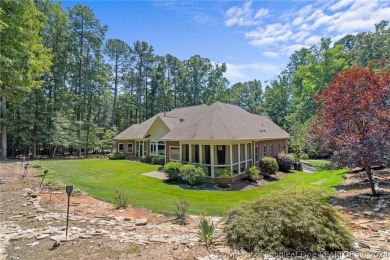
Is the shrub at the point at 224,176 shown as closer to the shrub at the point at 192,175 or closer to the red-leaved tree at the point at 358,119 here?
the shrub at the point at 192,175

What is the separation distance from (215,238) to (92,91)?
4267 cm

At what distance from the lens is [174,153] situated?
19375mm

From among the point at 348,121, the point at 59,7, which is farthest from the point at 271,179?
the point at 59,7

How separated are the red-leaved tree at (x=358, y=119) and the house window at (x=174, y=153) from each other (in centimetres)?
1142

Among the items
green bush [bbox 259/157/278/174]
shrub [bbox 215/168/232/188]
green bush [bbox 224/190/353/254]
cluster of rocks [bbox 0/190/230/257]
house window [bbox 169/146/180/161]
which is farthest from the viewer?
house window [bbox 169/146/180/161]

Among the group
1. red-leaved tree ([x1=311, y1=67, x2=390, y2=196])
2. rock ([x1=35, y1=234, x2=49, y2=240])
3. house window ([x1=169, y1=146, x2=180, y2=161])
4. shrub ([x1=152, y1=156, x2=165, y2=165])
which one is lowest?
rock ([x1=35, y1=234, x2=49, y2=240])

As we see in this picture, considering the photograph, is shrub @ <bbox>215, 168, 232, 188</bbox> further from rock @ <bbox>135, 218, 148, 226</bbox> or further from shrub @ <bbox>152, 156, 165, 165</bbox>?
shrub @ <bbox>152, 156, 165, 165</bbox>

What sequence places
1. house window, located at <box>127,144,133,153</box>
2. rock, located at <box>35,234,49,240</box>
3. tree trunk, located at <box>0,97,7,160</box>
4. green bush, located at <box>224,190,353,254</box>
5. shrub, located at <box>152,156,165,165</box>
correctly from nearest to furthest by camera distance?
green bush, located at <box>224,190,353,254</box>, rock, located at <box>35,234,49,240</box>, shrub, located at <box>152,156,165,165</box>, tree trunk, located at <box>0,97,7,160</box>, house window, located at <box>127,144,133,153</box>

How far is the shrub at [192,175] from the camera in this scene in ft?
47.3

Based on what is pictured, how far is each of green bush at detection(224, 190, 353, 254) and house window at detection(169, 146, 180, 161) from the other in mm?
13760

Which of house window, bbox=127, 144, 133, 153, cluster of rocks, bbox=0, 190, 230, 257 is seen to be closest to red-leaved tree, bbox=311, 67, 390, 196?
cluster of rocks, bbox=0, 190, 230, 257

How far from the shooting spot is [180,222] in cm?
745

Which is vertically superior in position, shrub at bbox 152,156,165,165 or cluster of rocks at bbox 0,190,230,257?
shrub at bbox 152,156,165,165

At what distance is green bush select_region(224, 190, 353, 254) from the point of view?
4.63 m
